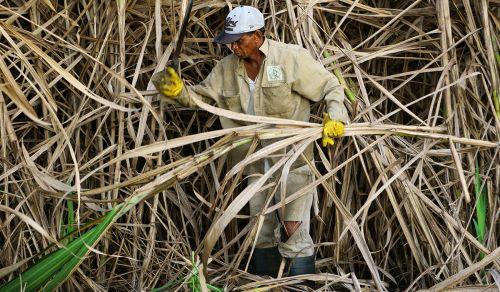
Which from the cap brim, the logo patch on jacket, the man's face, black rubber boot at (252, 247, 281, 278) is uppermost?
the cap brim

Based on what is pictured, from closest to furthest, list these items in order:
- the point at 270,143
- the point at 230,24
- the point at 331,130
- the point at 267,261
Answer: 1. the point at 331,130
2. the point at 230,24
3. the point at 270,143
4. the point at 267,261

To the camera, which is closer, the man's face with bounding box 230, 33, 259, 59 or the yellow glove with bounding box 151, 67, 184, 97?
the yellow glove with bounding box 151, 67, 184, 97

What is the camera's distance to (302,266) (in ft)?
13.3

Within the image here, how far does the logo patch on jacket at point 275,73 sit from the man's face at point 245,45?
0.36 ft

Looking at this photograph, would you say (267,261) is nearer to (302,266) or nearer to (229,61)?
(302,266)

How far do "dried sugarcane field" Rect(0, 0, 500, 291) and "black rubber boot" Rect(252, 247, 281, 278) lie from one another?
0.18 ft

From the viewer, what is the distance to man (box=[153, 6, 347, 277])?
383cm

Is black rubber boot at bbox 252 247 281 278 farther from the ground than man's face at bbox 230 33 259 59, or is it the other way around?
man's face at bbox 230 33 259 59

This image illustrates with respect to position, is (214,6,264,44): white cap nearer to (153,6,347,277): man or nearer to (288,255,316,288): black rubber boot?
(153,6,347,277): man

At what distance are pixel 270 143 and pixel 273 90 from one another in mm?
236

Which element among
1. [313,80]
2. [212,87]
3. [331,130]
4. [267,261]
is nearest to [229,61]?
[212,87]

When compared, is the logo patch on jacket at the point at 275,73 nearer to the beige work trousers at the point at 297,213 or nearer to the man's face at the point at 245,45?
the man's face at the point at 245,45

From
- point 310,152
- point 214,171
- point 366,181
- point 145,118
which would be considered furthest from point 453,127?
point 145,118

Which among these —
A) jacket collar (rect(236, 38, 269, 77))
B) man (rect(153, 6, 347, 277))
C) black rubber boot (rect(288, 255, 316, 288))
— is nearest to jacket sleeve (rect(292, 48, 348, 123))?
man (rect(153, 6, 347, 277))
